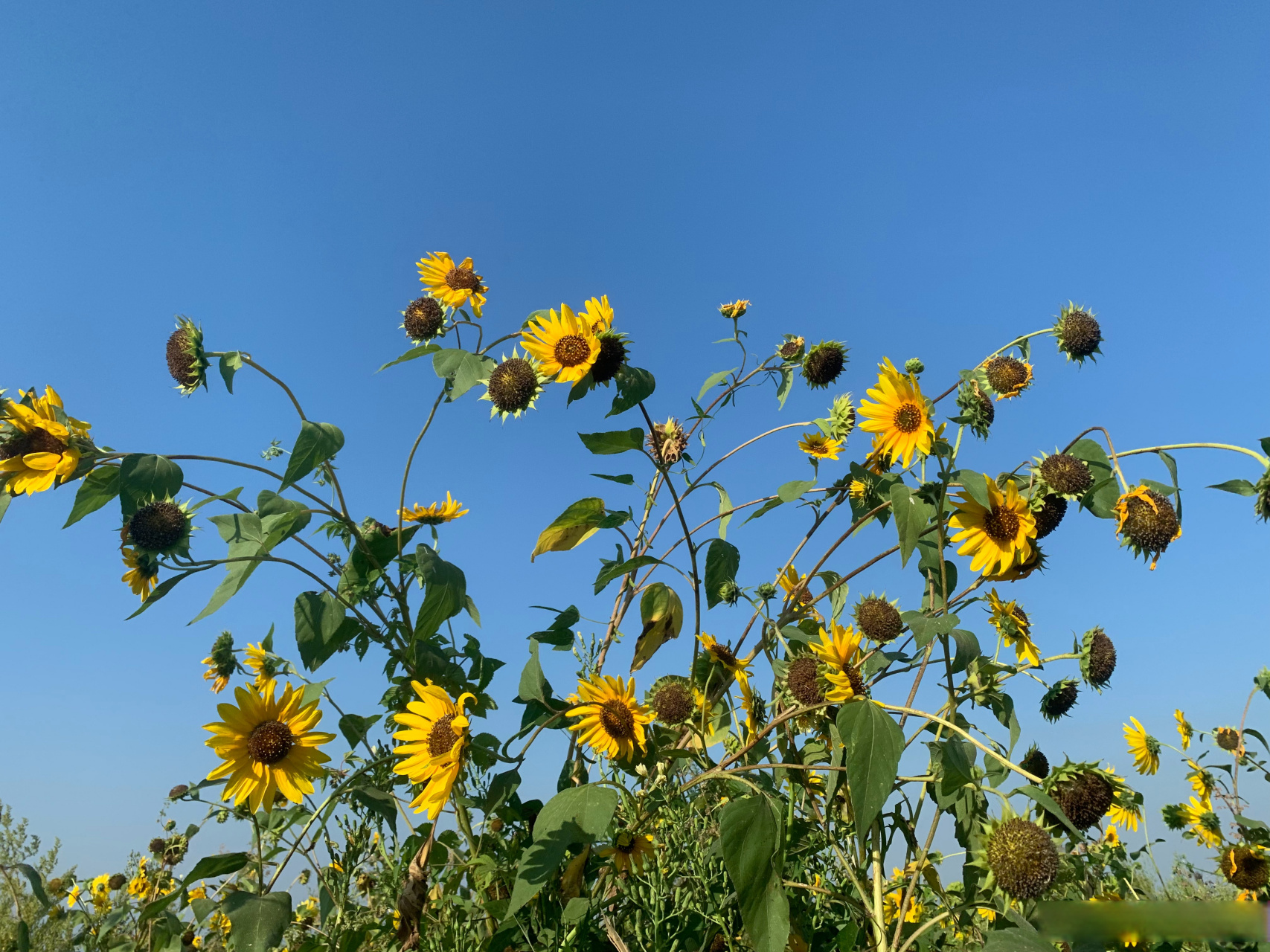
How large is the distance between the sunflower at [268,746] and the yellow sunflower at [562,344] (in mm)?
1077

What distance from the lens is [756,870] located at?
1.70m

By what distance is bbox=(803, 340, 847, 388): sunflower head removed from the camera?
3135 mm

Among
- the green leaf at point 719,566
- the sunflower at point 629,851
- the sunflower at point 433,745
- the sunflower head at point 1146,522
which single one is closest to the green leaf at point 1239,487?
the sunflower head at point 1146,522

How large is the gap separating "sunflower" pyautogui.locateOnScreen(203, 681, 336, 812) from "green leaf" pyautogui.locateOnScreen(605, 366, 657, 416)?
105cm

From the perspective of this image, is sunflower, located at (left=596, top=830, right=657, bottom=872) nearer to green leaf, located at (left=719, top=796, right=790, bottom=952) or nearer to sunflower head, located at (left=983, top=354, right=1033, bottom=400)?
green leaf, located at (left=719, top=796, right=790, bottom=952)

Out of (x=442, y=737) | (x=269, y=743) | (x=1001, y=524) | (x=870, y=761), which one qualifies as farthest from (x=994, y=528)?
(x=269, y=743)

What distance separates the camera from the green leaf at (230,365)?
2340 millimetres

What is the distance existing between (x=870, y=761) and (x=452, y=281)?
97.8 inches

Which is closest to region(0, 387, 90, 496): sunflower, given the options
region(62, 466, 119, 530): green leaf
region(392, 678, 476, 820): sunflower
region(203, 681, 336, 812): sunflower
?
region(62, 466, 119, 530): green leaf

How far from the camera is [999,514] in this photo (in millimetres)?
2199

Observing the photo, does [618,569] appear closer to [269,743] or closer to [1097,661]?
[269,743]

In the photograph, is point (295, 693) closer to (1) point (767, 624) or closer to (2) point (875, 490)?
(1) point (767, 624)

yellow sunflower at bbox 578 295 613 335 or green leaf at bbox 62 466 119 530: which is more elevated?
yellow sunflower at bbox 578 295 613 335

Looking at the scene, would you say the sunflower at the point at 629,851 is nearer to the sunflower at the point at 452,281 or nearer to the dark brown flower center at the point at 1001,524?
the dark brown flower center at the point at 1001,524
